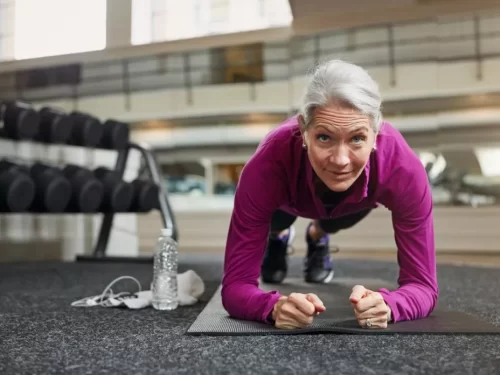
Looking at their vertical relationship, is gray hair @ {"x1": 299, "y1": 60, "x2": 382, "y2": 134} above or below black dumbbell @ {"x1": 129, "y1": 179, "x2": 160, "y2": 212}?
above

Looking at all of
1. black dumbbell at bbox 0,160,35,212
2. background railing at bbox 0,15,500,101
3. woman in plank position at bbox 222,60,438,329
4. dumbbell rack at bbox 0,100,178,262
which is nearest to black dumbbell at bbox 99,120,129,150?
dumbbell rack at bbox 0,100,178,262

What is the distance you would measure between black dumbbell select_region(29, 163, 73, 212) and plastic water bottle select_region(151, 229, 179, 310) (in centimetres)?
100

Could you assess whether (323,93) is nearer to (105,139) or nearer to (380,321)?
(380,321)

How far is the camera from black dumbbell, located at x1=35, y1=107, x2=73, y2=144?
2594 millimetres

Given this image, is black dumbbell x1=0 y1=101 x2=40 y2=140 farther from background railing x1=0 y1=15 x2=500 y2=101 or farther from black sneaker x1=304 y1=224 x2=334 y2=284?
background railing x1=0 y1=15 x2=500 y2=101

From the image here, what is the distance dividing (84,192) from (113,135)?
45 cm

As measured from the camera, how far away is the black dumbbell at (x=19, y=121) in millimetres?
2494

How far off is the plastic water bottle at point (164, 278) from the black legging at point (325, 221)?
344 mm

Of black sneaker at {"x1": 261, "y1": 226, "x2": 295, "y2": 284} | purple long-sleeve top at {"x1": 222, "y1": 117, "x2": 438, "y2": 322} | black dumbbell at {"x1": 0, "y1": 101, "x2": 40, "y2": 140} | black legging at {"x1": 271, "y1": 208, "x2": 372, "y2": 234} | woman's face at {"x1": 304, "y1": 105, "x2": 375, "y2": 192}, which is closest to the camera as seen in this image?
woman's face at {"x1": 304, "y1": 105, "x2": 375, "y2": 192}

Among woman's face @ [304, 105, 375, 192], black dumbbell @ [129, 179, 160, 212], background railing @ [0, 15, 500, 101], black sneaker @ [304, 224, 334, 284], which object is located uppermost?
background railing @ [0, 15, 500, 101]

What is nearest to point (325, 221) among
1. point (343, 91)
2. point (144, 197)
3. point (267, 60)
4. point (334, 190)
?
point (334, 190)

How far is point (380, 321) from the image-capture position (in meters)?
1.09

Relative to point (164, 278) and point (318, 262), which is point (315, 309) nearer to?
point (164, 278)

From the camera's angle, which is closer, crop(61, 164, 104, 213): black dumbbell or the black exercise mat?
the black exercise mat
